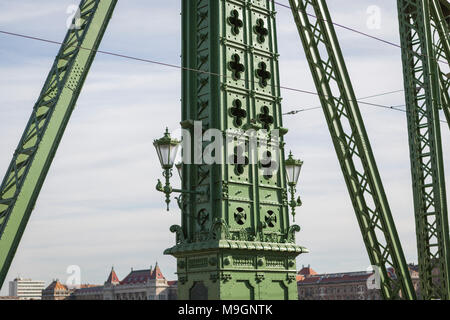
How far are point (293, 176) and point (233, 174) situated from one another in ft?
5.09

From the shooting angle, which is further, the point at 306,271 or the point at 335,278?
the point at 306,271

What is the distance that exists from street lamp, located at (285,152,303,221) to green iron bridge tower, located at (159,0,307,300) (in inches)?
9.0

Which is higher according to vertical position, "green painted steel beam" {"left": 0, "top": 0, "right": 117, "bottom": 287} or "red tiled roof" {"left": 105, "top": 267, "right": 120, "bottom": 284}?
"red tiled roof" {"left": 105, "top": 267, "right": 120, "bottom": 284}

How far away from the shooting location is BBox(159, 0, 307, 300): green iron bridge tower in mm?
9641

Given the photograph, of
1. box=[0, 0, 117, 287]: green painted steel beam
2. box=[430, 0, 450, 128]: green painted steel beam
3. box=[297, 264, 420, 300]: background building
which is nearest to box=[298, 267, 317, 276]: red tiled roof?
box=[297, 264, 420, 300]: background building

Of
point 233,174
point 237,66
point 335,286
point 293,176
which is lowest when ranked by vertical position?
point 233,174

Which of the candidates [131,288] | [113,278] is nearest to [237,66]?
[131,288]

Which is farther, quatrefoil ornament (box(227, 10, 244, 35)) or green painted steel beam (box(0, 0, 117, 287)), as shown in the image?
quatrefoil ornament (box(227, 10, 244, 35))

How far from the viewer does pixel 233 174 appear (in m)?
9.95

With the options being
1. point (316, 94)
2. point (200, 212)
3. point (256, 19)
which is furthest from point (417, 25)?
point (200, 212)

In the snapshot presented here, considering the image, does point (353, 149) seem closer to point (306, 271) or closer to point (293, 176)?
point (293, 176)

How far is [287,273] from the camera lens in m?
10.4

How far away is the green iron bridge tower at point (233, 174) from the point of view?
31.6ft

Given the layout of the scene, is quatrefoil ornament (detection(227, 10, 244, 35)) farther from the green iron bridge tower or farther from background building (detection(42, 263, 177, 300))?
background building (detection(42, 263, 177, 300))
